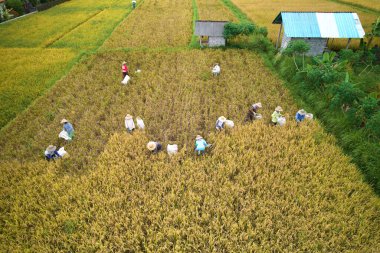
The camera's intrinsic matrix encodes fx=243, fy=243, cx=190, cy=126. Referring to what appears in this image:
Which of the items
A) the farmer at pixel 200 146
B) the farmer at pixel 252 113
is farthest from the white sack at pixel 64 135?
the farmer at pixel 252 113

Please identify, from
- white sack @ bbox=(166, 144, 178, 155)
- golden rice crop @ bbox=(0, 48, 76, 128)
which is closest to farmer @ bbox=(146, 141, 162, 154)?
white sack @ bbox=(166, 144, 178, 155)

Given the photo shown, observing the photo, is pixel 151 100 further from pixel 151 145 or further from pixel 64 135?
pixel 64 135

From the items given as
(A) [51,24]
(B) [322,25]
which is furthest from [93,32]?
(B) [322,25]

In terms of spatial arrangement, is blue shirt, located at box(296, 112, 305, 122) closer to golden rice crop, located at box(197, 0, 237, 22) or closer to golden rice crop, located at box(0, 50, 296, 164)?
golden rice crop, located at box(0, 50, 296, 164)

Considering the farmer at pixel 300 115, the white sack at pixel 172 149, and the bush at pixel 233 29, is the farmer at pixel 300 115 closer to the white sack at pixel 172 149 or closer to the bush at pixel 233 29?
the white sack at pixel 172 149

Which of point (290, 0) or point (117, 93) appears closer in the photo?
point (117, 93)

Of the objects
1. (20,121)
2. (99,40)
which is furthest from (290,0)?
(20,121)

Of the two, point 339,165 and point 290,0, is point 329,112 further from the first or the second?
point 290,0
